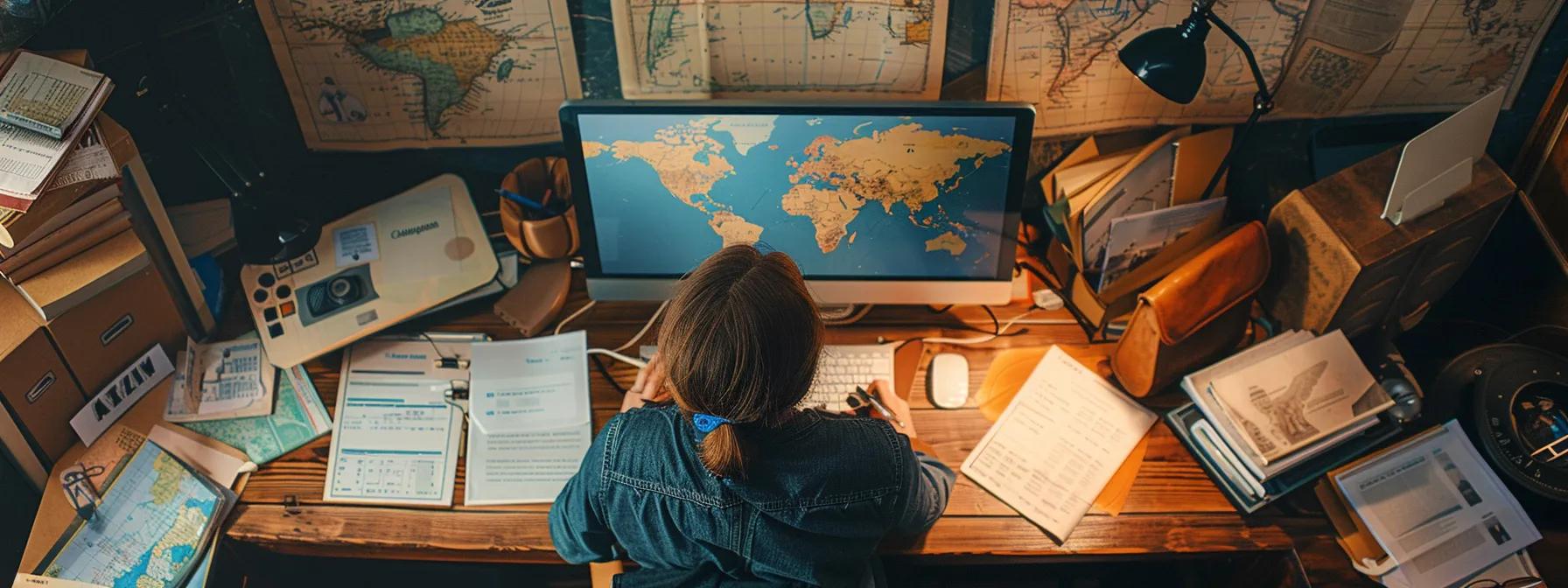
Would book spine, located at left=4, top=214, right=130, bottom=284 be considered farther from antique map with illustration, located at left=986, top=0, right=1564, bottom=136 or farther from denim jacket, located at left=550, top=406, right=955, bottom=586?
antique map with illustration, located at left=986, top=0, right=1564, bottom=136

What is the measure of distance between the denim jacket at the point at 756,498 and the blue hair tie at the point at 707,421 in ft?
0.21

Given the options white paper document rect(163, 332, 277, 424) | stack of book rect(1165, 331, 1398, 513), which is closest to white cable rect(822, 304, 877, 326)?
stack of book rect(1165, 331, 1398, 513)

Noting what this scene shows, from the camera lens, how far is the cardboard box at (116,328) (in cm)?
140

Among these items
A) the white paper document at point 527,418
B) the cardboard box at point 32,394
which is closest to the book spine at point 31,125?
the cardboard box at point 32,394

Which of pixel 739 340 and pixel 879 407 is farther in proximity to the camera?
pixel 879 407

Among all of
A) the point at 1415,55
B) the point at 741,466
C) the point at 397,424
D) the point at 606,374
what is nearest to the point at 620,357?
the point at 606,374

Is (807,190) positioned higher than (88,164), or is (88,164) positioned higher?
(88,164)

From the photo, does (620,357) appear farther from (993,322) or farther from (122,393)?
(122,393)

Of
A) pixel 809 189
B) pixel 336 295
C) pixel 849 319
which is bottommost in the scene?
pixel 849 319

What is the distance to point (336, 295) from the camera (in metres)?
1.60

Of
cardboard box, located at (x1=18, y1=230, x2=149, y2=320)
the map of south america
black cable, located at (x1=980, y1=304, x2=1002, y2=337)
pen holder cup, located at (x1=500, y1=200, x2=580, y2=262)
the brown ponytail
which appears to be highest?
the map of south america

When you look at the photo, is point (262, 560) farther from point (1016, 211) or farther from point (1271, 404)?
point (1271, 404)

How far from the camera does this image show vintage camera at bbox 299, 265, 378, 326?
1.60 meters

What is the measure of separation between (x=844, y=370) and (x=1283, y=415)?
28.1 inches
